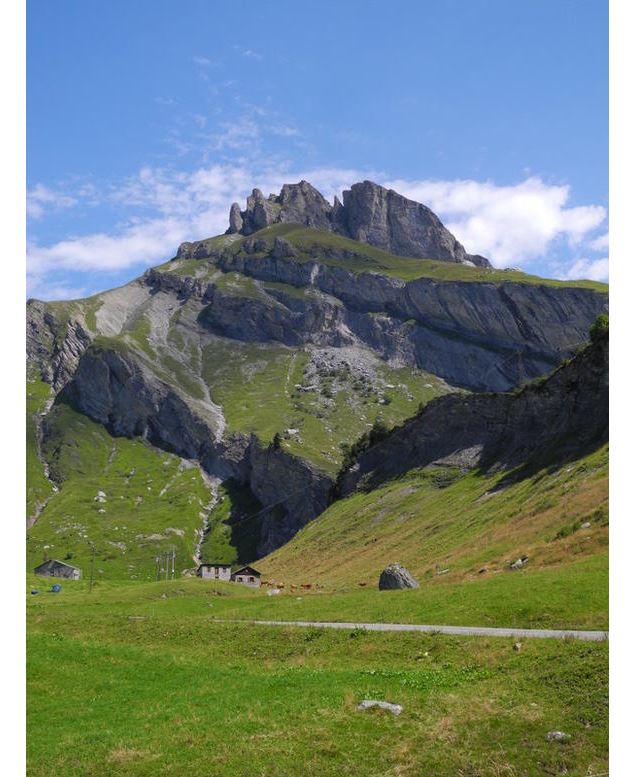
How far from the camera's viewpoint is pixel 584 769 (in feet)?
63.2

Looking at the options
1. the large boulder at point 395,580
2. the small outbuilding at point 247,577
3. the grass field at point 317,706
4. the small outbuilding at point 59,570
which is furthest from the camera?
the small outbuilding at point 59,570

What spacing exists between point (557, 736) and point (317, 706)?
313 inches

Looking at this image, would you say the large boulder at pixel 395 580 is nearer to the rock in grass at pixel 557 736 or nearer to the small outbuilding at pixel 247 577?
the rock in grass at pixel 557 736

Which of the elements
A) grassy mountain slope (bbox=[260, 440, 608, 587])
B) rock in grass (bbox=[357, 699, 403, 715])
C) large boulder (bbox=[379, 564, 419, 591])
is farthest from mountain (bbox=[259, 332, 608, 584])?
rock in grass (bbox=[357, 699, 403, 715])

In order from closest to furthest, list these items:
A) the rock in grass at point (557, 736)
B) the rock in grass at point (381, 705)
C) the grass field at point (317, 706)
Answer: the grass field at point (317, 706) → the rock in grass at point (557, 736) → the rock in grass at point (381, 705)

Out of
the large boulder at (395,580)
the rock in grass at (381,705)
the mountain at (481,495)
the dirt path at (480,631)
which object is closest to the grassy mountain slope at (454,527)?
the mountain at (481,495)

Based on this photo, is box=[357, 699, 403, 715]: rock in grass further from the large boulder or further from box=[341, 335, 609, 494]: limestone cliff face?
box=[341, 335, 609, 494]: limestone cliff face

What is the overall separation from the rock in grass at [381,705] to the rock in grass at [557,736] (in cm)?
482

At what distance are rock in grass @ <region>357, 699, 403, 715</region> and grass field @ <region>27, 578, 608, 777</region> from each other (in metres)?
0.29

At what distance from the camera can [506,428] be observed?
118000 millimetres

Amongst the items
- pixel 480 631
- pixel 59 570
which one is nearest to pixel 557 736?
pixel 480 631

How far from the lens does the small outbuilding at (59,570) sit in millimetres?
162250

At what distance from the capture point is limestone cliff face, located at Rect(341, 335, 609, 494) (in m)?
93.4
